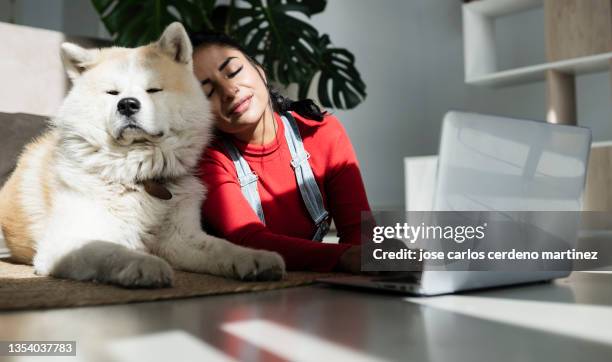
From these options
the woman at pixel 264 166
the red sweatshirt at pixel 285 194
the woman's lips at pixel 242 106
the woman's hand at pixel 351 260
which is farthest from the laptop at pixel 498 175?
→ the woman's lips at pixel 242 106

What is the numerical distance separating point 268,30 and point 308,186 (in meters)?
1.50

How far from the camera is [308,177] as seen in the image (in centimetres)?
159

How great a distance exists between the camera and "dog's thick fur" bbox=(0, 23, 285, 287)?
4.14 feet

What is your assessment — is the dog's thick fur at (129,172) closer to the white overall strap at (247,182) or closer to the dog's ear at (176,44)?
the dog's ear at (176,44)

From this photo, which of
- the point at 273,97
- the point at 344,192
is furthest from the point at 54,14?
the point at 344,192

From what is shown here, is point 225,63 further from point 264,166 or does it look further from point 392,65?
point 392,65

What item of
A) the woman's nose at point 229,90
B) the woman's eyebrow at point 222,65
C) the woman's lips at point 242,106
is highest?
the woman's eyebrow at point 222,65

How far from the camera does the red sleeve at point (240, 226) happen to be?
135 centimetres

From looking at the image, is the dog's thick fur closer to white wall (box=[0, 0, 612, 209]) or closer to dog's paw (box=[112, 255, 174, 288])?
dog's paw (box=[112, 255, 174, 288])

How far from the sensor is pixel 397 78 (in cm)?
420

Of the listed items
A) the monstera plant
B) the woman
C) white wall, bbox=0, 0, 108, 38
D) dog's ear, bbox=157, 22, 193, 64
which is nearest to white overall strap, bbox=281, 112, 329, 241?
the woman

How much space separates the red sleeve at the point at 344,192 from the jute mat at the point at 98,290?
0.95ft

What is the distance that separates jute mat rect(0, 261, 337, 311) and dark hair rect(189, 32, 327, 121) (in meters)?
0.58

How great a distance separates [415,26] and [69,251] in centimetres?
353
